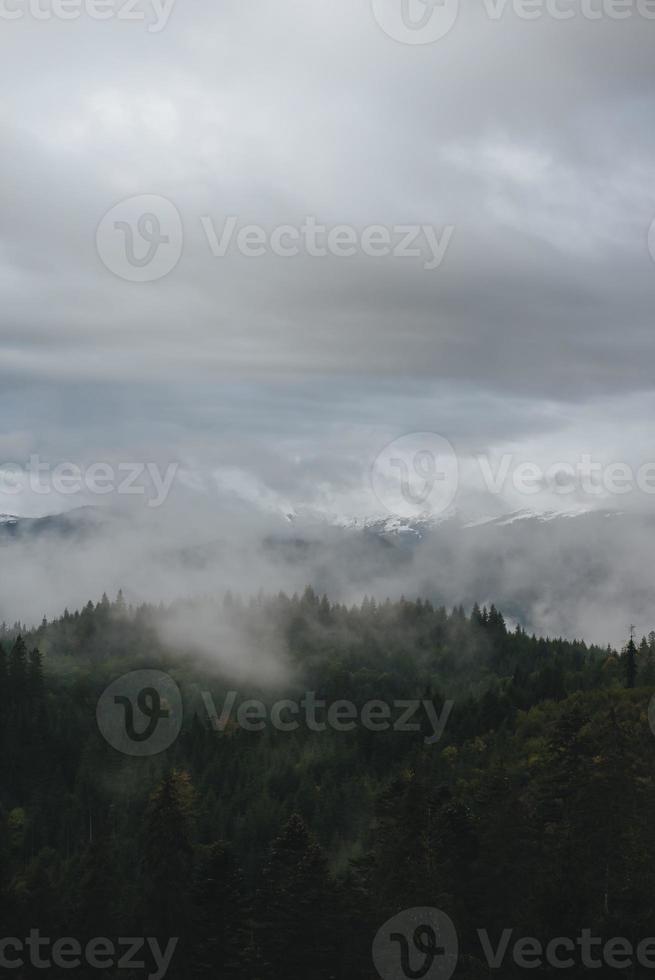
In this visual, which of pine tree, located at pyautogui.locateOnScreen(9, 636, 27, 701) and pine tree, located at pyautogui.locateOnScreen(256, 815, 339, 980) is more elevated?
pine tree, located at pyautogui.locateOnScreen(9, 636, 27, 701)

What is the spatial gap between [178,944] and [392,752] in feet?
A: 434

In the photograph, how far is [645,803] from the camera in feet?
191

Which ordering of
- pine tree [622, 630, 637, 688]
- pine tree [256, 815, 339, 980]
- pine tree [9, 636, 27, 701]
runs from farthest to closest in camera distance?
pine tree [9, 636, 27, 701] < pine tree [622, 630, 637, 688] < pine tree [256, 815, 339, 980]

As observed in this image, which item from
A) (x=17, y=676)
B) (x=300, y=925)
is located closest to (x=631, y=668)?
(x=300, y=925)

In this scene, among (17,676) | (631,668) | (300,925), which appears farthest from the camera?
(17,676)

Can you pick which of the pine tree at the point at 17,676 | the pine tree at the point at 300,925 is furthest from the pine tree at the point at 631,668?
the pine tree at the point at 17,676

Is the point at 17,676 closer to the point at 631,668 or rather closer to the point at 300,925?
the point at 631,668

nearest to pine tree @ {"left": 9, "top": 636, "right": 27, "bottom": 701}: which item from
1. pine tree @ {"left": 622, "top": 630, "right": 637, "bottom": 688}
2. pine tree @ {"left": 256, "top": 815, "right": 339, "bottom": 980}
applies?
pine tree @ {"left": 622, "top": 630, "right": 637, "bottom": 688}

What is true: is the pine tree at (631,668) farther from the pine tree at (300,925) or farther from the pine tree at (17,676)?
the pine tree at (17,676)

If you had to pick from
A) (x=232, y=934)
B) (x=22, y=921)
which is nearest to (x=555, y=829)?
(x=232, y=934)

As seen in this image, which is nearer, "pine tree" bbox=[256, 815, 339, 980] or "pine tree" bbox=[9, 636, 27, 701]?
"pine tree" bbox=[256, 815, 339, 980]

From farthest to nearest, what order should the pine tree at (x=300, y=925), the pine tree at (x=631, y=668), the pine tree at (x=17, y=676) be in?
the pine tree at (x=17, y=676)
the pine tree at (x=631, y=668)
the pine tree at (x=300, y=925)

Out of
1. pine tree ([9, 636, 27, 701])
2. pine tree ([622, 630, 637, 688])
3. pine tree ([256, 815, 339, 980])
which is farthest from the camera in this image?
pine tree ([9, 636, 27, 701])

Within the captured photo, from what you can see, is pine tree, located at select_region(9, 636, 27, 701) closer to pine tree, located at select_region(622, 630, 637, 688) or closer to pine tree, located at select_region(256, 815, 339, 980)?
pine tree, located at select_region(622, 630, 637, 688)
